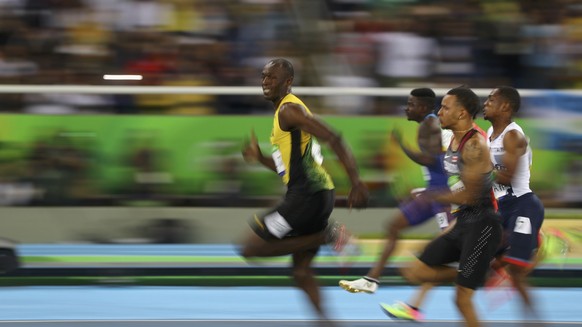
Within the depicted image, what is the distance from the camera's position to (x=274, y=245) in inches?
321

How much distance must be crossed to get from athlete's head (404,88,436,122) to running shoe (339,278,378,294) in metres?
1.47

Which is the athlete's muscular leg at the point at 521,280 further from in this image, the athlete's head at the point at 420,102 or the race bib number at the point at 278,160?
the athlete's head at the point at 420,102

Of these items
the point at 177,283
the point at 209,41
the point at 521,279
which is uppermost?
the point at 209,41

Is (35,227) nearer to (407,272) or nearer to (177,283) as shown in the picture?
(177,283)

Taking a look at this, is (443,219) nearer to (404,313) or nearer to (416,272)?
(404,313)

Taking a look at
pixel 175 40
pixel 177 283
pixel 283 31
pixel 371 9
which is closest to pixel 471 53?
pixel 371 9

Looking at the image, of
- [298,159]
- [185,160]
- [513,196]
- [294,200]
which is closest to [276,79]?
[298,159]

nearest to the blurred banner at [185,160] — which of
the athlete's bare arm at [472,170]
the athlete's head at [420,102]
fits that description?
the athlete's head at [420,102]

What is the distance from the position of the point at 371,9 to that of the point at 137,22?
251 centimetres

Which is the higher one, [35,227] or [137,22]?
[137,22]

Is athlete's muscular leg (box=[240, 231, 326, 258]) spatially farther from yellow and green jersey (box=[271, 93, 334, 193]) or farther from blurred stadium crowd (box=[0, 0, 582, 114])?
blurred stadium crowd (box=[0, 0, 582, 114])

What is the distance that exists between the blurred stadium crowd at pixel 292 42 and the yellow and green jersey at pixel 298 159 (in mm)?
4599

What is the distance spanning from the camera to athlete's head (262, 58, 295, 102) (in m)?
8.14

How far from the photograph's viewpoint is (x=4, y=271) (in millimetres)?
11484
